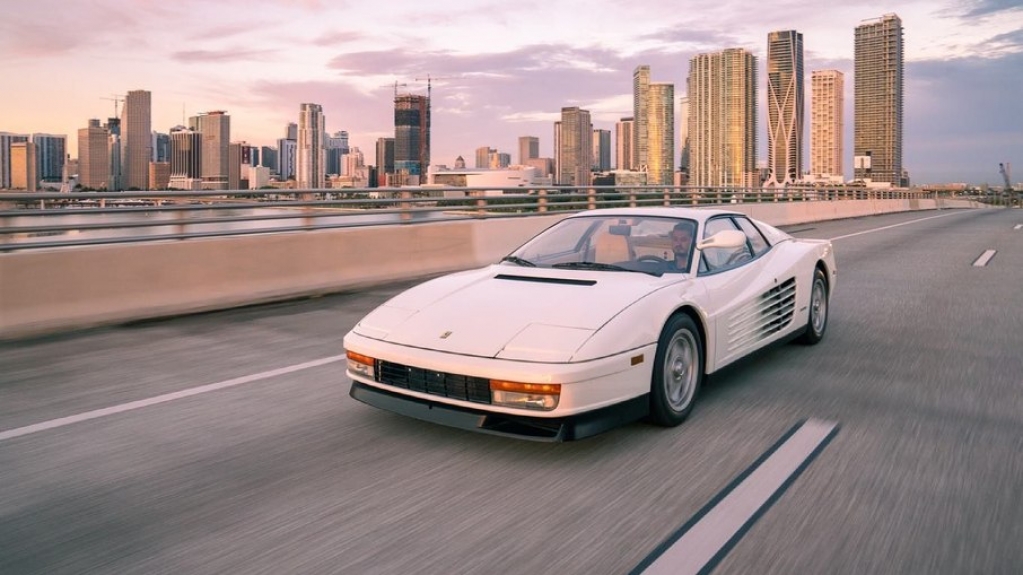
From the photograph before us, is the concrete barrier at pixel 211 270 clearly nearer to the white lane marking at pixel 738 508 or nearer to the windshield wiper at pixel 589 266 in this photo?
the windshield wiper at pixel 589 266

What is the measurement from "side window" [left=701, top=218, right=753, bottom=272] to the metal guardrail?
19.6 feet

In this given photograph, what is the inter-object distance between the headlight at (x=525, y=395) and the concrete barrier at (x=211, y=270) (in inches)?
238

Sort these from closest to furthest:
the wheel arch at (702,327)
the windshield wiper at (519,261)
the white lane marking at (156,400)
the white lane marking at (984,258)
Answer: the white lane marking at (156,400), the wheel arch at (702,327), the windshield wiper at (519,261), the white lane marking at (984,258)

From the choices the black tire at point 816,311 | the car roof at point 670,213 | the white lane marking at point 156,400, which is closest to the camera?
the white lane marking at point 156,400

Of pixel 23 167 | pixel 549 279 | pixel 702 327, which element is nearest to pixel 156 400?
pixel 549 279

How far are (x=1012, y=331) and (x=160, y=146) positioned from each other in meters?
26.7

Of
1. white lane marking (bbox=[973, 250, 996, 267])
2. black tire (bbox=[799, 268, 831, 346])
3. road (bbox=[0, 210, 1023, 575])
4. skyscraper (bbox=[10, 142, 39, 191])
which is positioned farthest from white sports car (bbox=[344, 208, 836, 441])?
white lane marking (bbox=[973, 250, 996, 267])

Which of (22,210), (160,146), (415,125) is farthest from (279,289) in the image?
(415,125)

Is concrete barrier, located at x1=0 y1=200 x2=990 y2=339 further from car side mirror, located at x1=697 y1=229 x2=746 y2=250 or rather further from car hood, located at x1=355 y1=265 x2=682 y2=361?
car side mirror, located at x1=697 y1=229 x2=746 y2=250

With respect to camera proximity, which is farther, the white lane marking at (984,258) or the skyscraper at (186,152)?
the skyscraper at (186,152)

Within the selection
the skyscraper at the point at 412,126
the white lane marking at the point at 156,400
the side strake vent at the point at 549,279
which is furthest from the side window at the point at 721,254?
the skyscraper at the point at 412,126

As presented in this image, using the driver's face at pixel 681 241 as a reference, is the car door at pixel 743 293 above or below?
below

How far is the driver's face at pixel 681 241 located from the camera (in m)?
5.39

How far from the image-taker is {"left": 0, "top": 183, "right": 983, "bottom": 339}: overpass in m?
8.27
